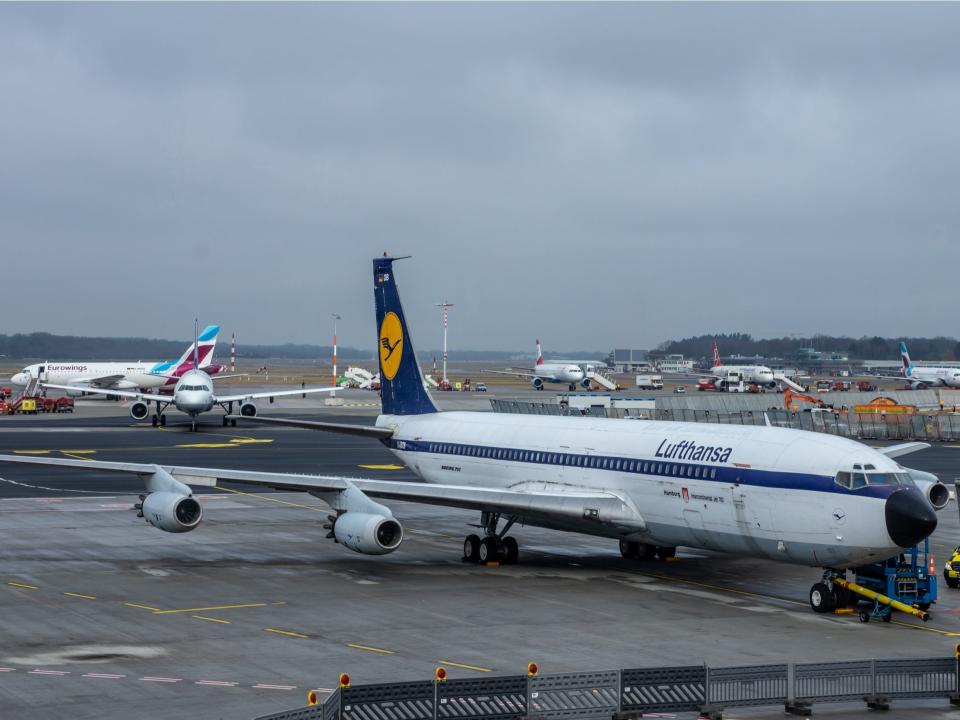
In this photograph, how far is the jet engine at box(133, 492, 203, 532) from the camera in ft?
113

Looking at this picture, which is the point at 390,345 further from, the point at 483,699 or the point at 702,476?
the point at 483,699

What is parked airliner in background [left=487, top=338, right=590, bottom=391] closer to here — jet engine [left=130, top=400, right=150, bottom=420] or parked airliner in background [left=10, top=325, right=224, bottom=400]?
parked airliner in background [left=10, top=325, right=224, bottom=400]

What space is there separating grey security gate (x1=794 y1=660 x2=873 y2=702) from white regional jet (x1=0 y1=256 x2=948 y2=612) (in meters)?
7.65

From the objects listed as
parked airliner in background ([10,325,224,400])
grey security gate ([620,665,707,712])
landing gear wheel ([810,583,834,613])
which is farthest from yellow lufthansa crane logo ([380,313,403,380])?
parked airliner in background ([10,325,224,400])

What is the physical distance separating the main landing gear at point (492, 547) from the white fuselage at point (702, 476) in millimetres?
1430

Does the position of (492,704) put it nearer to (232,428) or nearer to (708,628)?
(708,628)

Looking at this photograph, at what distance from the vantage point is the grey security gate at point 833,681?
21.0 metres

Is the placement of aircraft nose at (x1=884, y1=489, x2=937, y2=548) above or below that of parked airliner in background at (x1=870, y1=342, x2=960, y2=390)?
below

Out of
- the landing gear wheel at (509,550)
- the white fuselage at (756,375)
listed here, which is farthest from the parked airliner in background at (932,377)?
the landing gear wheel at (509,550)

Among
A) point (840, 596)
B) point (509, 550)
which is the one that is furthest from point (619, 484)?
point (840, 596)

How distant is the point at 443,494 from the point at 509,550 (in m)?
4.03

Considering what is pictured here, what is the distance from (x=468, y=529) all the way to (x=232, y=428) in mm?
55688

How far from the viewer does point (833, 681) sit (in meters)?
21.4

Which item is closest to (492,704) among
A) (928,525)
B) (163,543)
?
(928,525)
